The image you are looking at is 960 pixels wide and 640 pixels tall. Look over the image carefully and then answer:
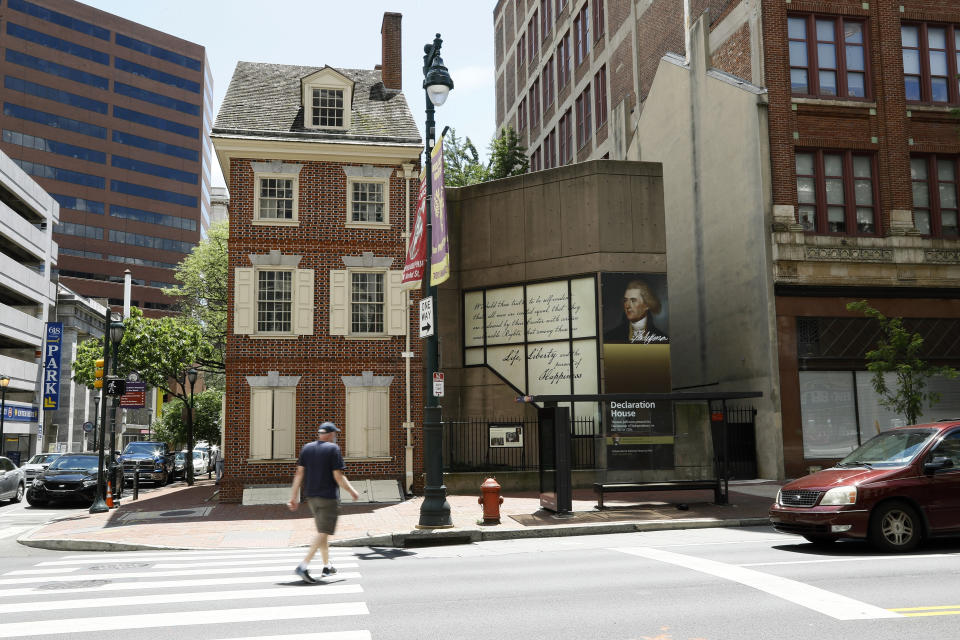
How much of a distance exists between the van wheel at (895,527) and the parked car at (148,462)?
26.6 metres

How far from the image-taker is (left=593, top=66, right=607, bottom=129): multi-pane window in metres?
37.8

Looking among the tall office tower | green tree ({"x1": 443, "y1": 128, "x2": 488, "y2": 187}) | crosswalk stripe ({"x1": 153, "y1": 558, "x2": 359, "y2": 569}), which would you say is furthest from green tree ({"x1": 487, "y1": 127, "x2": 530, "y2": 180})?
the tall office tower

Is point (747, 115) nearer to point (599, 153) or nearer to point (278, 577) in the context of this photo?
point (599, 153)

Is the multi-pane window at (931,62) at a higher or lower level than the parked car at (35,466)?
higher

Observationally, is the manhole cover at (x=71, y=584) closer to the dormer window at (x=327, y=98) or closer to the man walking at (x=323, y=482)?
the man walking at (x=323, y=482)

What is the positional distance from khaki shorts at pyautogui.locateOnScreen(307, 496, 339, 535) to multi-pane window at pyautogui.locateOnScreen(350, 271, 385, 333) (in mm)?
13217

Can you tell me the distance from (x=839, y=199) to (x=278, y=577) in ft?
70.2

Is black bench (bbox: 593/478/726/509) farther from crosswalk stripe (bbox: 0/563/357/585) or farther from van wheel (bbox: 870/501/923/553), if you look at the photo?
crosswalk stripe (bbox: 0/563/357/585)

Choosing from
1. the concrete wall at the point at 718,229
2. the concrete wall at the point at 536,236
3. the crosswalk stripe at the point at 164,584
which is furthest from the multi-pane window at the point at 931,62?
the crosswalk stripe at the point at 164,584

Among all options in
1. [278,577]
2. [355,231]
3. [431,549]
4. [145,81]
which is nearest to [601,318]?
[355,231]

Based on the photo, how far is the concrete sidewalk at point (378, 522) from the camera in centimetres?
1389

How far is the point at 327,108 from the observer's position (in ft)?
77.6

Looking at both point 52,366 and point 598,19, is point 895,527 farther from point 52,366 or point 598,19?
point 52,366

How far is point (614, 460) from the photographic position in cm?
1631
